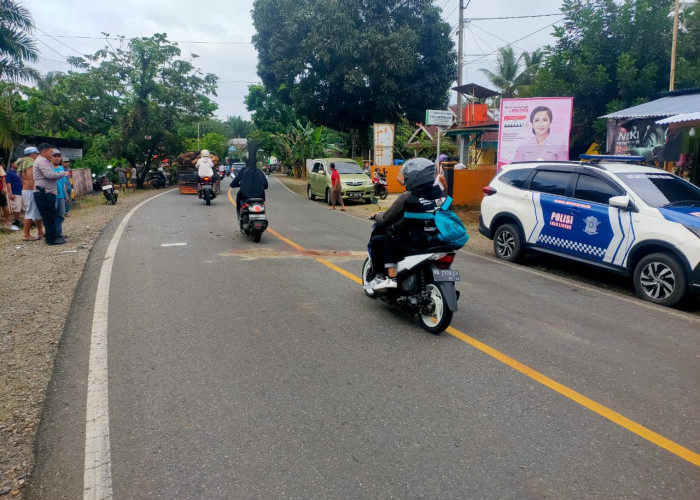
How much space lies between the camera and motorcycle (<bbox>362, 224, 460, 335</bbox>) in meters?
5.59

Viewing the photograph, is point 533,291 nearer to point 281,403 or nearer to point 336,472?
point 281,403

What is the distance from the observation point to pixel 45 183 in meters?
10.2

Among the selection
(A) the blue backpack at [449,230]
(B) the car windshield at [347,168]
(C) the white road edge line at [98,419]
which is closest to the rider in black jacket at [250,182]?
(C) the white road edge line at [98,419]

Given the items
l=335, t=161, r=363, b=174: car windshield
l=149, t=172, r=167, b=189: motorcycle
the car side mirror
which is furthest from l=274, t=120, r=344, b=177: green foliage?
the car side mirror

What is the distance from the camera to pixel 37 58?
18.7 metres

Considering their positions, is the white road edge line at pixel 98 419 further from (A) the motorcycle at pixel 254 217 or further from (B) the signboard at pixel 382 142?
(B) the signboard at pixel 382 142

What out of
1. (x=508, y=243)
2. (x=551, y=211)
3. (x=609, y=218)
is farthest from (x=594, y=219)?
(x=508, y=243)

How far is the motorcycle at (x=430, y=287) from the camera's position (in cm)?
559

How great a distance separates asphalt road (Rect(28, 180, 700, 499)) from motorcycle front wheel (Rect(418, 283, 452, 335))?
4.9 inches

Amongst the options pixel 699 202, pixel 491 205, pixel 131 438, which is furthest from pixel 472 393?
pixel 491 205

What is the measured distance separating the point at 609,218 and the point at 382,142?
65.5ft

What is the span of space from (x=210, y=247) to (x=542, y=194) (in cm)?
595

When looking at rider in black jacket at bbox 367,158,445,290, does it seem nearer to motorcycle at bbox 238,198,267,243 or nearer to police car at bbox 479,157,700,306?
police car at bbox 479,157,700,306

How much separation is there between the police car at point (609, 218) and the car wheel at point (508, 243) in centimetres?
2
